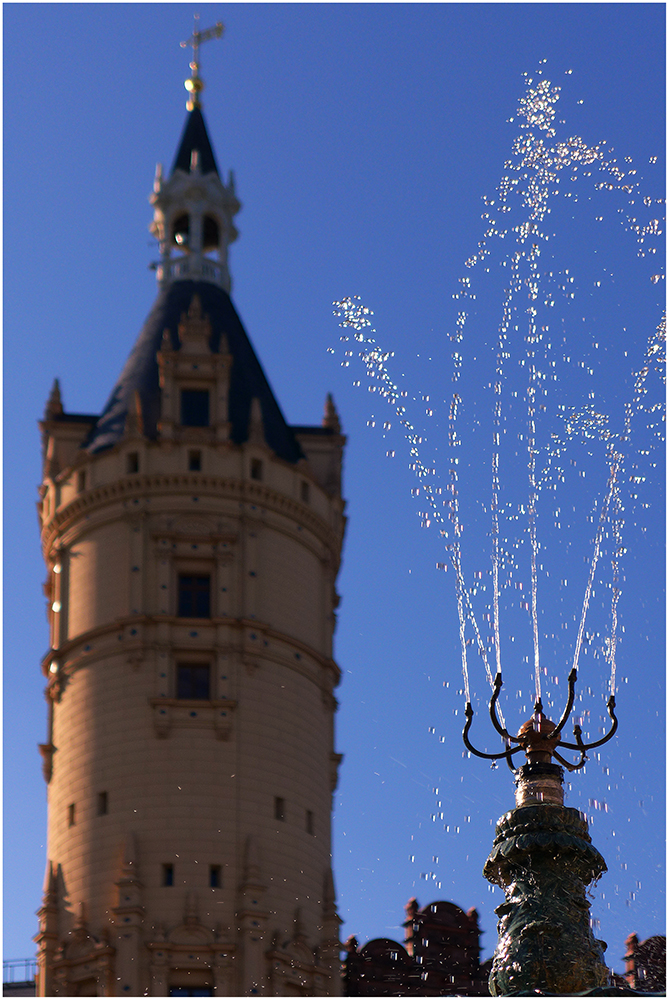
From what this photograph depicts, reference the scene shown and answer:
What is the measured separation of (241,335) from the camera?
6944cm

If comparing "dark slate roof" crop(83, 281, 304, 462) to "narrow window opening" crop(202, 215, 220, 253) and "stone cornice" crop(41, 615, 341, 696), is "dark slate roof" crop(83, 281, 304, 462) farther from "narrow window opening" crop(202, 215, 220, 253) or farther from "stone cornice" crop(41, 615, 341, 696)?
"stone cornice" crop(41, 615, 341, 696)

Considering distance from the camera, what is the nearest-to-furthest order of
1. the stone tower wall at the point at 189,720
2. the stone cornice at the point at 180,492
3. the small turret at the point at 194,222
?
the stone tower wall at the point at 189,720
the stone cornice at the point at 180,492
the small turret at the point at 194,222

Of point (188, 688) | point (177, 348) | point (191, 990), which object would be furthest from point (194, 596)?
point (191, 990)

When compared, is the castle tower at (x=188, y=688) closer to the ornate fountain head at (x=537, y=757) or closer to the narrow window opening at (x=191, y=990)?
the narrow window opening at (x=191, y=990)

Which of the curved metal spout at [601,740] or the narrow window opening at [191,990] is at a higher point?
the narrow window opening at [191,990]

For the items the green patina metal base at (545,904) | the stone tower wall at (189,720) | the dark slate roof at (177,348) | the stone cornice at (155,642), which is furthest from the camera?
the dark slate roof at (177,348)

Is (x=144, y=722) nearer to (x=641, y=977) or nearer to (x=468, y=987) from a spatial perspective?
(x=468, y=987)

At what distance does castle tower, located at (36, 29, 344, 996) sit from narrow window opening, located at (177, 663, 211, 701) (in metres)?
0.07

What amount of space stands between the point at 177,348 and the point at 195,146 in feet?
39.9

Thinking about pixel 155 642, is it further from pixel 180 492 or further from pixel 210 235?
pixel 210 235

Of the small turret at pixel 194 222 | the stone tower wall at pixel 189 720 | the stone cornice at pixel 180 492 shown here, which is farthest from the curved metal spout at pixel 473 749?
the small turret at pixel 194 222

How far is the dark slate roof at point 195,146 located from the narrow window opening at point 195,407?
12109mm

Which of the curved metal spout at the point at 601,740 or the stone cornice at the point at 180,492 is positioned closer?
the curved metal spout at the point at 601,740

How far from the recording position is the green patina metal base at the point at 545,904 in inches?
390
